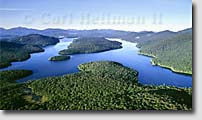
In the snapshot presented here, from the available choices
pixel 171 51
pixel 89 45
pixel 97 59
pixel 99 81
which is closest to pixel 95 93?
pixel 99 81

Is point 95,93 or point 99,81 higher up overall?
point 99,81

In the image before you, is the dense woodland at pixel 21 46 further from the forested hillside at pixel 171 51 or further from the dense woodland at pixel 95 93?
the forested hillside at pixel 171 51

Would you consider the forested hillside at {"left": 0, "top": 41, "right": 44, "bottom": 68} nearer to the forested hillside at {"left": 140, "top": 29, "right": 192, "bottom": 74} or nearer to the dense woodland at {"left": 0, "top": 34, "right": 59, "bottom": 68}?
the dense woodland at {"left": 0, "top": 34, "right": 59, "bottom": 68}

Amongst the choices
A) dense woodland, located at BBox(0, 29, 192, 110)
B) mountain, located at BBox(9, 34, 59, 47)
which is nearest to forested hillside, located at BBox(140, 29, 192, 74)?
dense woodland, located at BBox(0, 29, 192, 110)

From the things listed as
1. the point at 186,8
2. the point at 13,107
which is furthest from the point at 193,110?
the point at 13,107

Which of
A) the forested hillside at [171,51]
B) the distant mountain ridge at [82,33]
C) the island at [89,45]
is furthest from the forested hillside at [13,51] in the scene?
the forested hillside at [171,51]

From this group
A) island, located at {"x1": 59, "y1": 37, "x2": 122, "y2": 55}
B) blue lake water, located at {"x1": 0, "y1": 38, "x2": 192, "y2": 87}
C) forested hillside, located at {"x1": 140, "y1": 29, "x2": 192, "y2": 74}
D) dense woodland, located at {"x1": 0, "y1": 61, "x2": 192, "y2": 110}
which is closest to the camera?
dense woodland, located at {"x1": 0, "y1": 61, "x2": 192, "y2": 110}

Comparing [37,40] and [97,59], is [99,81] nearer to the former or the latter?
[97,59]
